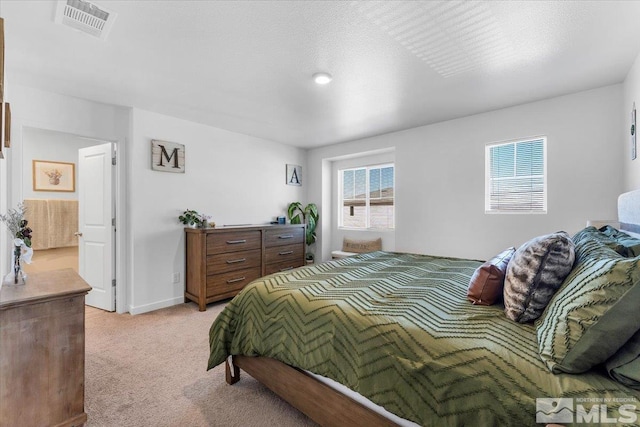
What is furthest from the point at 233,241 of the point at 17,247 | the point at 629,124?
the point at 629,124

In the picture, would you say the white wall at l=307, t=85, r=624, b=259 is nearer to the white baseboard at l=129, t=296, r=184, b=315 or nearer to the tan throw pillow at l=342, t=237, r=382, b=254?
the tan throw pillow at l=342, t=237, r=382, b=254

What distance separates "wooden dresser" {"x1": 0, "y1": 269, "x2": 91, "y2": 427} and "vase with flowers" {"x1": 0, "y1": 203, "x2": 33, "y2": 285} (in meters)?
0.08

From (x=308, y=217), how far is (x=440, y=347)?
4.45m

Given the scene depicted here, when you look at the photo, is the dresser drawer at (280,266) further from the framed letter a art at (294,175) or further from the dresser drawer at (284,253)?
the framed letter a art at (294,175)

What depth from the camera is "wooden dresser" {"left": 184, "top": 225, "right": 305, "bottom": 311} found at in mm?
3566

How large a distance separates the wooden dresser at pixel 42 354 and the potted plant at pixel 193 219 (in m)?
2.11

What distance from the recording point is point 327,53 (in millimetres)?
2215

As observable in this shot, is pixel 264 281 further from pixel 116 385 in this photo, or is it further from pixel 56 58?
pixel 56 58

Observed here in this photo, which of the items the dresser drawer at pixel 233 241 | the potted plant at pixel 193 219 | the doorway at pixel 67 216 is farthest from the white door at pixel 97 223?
the dresser drawer at pixel 233 241

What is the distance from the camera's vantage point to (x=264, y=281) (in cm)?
198

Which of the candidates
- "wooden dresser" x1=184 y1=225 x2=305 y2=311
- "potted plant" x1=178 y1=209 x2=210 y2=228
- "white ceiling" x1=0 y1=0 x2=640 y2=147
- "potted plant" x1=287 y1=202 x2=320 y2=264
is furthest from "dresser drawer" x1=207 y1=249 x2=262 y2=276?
"white ceiling" x1=0 y1=0 x2=640 y2=147

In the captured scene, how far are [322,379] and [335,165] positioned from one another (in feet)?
14.9

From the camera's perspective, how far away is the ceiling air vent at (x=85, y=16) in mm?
1704

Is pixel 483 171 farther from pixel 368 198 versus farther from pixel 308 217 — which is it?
pixel 308 217
